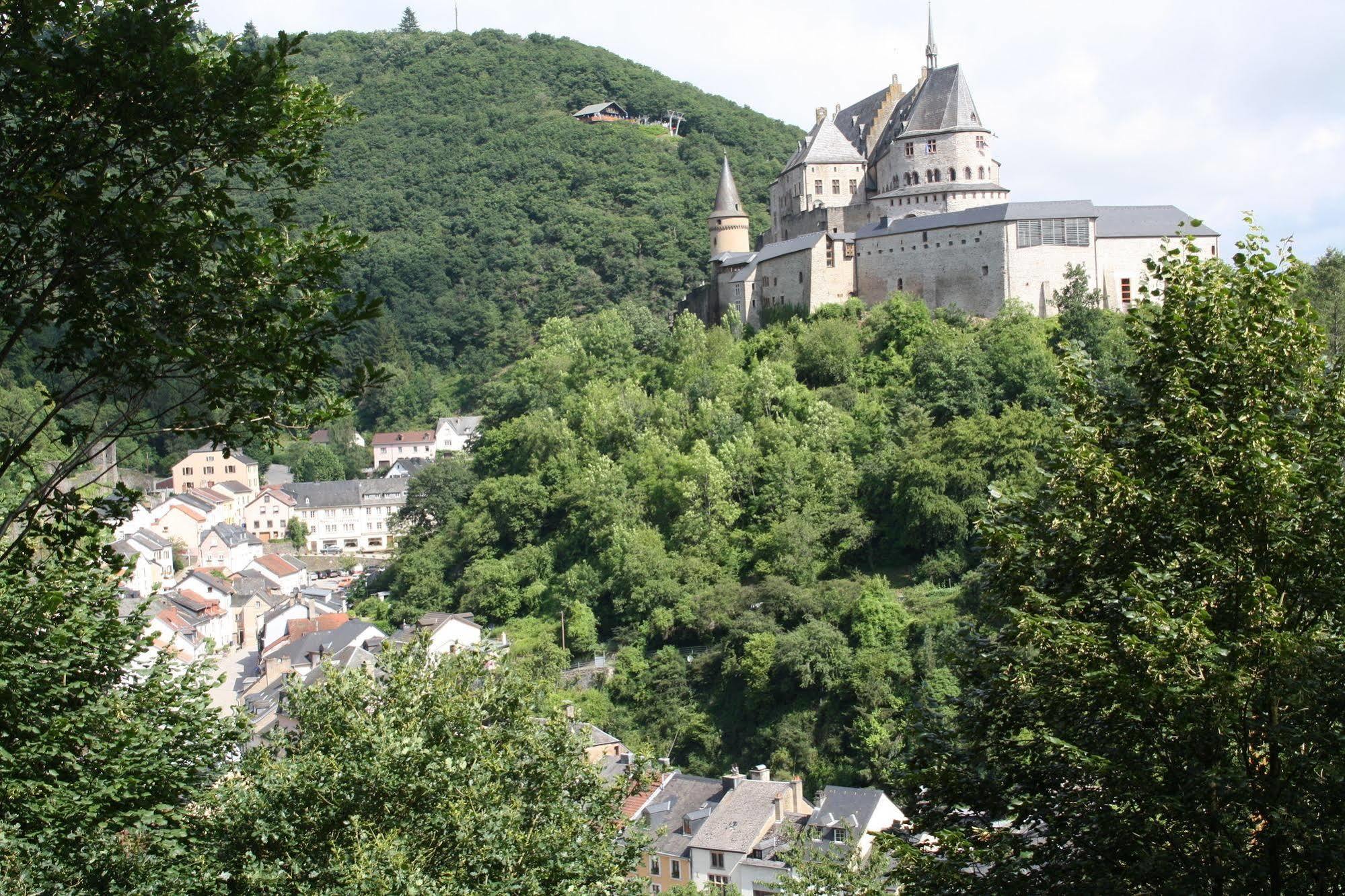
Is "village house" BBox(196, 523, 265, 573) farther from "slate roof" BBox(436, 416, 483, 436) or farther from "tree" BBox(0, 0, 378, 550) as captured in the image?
"tree" BBox(0, 0, 378, 550)

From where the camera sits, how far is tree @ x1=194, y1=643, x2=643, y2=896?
13.1 metres

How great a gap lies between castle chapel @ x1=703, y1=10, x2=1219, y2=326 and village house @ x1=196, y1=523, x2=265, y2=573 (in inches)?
1147

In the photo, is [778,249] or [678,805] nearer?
[678,805]

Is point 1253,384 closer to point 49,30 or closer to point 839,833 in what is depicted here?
point 49,30

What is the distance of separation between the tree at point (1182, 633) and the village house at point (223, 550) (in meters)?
68.1

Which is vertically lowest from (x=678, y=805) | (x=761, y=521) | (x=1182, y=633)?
(x=678, y=805)

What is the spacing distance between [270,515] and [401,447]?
1272cm

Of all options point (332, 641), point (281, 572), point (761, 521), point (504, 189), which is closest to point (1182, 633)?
point (332, 641)

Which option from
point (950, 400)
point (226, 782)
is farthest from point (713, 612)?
point (226, 782)

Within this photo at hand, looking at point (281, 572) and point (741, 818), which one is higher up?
point (281, 572)

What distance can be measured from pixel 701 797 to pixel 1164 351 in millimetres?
27246

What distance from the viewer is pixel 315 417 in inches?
313

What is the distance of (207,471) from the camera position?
293 ft

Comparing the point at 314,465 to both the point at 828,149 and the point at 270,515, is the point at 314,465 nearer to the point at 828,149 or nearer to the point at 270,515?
the point at 270,515
